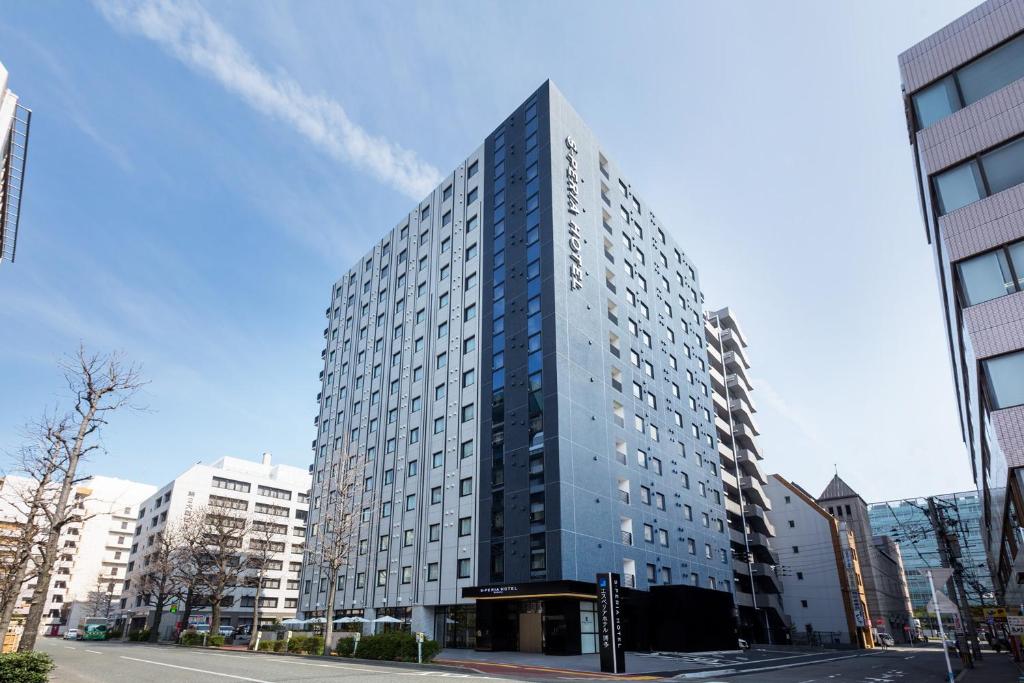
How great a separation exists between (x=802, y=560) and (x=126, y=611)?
107 m

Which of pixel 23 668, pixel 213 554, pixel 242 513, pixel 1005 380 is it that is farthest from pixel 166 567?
pixel 1005 380

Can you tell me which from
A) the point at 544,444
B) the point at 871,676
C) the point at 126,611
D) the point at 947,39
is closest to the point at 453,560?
the point at 544,444

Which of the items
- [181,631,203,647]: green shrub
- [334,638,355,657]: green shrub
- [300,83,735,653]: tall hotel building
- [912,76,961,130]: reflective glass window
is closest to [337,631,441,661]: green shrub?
[334,638,355,657]: green shrub

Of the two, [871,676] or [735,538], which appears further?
[735,538]

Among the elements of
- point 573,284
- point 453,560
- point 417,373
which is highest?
point 573,284

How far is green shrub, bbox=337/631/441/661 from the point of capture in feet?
103

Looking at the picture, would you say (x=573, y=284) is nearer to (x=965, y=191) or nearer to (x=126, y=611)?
(x=965, y=191)

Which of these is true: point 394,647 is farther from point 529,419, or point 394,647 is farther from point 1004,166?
point 1004,166

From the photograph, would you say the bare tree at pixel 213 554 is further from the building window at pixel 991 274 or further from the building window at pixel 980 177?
the building window at pixel 980 177

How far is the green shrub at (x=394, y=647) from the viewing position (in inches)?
1233

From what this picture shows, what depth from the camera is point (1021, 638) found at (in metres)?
34.6

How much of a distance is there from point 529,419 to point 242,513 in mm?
76684

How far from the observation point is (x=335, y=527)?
44312 mm

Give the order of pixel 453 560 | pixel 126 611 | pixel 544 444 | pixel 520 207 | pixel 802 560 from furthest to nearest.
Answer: pixel 126 611 < pixel 802 560 < pixel 520 207 < pixel 453 560 < pixel 544 444
